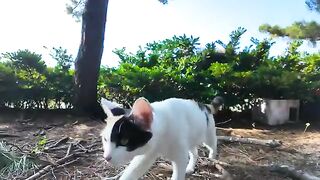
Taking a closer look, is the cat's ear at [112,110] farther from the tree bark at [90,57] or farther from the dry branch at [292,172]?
the tree bark at [90,57]

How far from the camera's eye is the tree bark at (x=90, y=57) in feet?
16.4

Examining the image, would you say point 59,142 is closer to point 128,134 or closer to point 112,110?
point 112,110

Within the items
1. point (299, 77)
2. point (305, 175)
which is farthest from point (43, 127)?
point (299, 77)

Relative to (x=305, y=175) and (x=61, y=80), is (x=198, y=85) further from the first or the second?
(x=305, y=175)

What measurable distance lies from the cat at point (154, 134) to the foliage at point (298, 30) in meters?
4.19

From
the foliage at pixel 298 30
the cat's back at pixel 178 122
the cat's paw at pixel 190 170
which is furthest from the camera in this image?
the foliage at pixel 298 30

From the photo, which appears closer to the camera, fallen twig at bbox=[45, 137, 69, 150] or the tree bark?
fallen twig at bbox=[45, 137, 69, 150]

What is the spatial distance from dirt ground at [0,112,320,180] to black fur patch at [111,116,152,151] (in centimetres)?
90

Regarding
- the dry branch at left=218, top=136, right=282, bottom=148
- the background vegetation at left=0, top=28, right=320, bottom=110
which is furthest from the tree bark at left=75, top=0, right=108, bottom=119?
the dry branch at left=218, top=136, right=282, bottom=148

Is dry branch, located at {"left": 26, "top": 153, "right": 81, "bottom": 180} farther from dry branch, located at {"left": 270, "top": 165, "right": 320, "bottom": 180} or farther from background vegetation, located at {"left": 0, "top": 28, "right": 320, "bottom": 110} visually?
background vegetation, located at {"left": 0, "top": 28, "right": 320, "bottom": 110}

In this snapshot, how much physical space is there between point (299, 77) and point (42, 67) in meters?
3.64

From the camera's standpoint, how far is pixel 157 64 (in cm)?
554

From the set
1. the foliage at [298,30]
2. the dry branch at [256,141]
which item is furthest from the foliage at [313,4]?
the dry branch at [256,141]

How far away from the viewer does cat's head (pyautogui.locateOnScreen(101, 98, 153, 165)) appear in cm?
175
